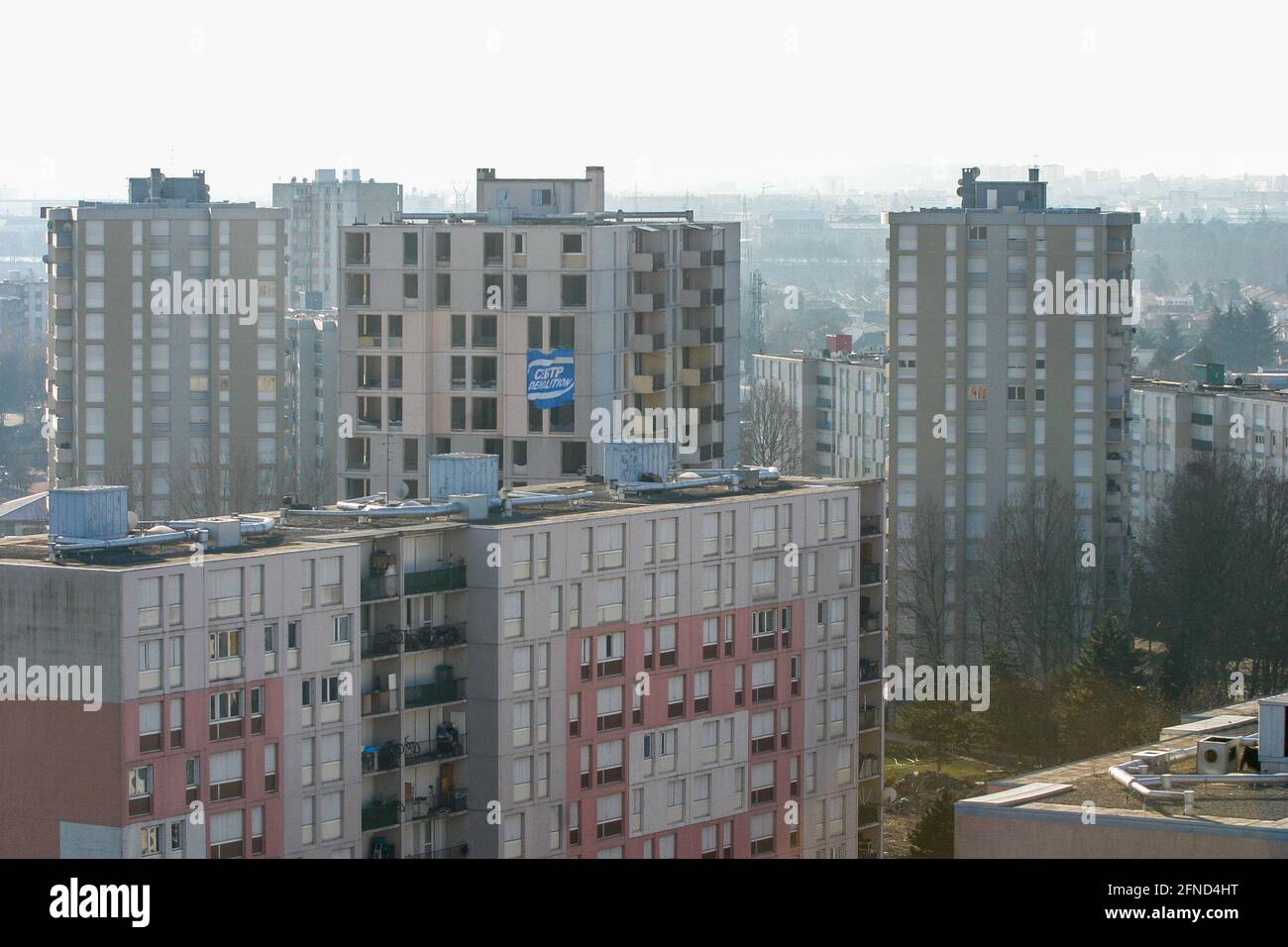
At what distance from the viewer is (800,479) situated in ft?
125

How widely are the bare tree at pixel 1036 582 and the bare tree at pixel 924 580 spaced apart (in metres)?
0.90

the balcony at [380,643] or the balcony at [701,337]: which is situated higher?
the balcony at [701,337]

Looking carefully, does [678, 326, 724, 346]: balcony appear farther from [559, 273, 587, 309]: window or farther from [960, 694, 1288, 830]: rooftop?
[960, 694, 1288, 830]: rooftop

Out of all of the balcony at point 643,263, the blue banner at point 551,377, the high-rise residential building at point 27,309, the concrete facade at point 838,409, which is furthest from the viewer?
the high-rise residential building at point 27,309

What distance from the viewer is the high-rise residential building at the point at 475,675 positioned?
26391mm

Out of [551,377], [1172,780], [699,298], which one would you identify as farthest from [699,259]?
[1172,780]

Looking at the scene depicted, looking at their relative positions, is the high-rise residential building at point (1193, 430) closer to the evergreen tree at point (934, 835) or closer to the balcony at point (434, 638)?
the evergreen tree at point (934, 835)

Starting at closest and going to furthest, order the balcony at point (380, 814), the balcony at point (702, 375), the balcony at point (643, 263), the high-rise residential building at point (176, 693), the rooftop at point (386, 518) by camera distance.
Answer: the high-rise residential building at point (176, 693) → the rooftop at point (386, 518) → the balcony at point (380, 814) → the balcony at point (643, 263) → the balcony at point (702, 375)

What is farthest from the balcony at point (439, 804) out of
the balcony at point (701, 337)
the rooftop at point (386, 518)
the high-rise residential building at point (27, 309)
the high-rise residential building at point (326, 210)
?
the high-rise residential building at point (27, 309)

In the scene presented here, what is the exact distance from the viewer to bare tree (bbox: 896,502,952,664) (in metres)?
58.2

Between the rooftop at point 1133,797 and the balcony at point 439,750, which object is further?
the balcony at point 439,750

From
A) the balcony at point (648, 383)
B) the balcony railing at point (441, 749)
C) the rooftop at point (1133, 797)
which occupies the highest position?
the balcony at point (648, 383)
